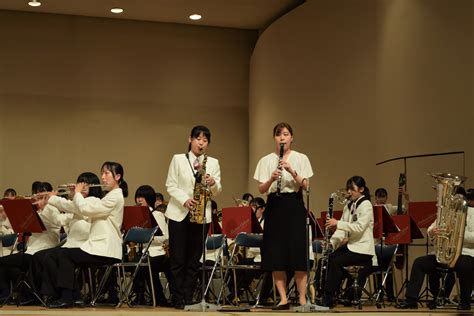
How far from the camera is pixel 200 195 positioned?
7414 millimetres

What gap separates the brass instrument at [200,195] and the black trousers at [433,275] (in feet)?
8.50

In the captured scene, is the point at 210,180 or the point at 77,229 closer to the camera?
the point at 210,180

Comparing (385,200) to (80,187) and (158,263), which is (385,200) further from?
(80,187)

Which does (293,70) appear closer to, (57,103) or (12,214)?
(57,103)

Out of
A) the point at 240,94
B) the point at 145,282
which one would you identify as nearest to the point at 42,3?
the point at 240,94

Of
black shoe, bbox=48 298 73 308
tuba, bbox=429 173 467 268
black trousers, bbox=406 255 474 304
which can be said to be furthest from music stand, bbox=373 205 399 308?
black shoe, bbox=48 298 73 308

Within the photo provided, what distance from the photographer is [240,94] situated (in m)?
16.9

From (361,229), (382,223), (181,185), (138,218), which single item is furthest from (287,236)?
(138,218)

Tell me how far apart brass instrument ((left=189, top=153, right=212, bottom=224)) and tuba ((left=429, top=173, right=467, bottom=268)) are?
2.05m

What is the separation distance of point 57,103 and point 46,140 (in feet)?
2.43

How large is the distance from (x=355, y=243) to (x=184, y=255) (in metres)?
1.95

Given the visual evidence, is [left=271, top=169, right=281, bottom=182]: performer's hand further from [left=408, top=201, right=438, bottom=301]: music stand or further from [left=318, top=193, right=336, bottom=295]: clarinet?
[left=408, top=201, right=438, bottom=301]: music stand

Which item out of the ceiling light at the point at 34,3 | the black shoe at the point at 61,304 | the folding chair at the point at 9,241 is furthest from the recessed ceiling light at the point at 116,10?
the black shoe at the point at 61,304

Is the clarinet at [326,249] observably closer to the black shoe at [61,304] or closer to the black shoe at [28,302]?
the black shoe at [61,304]
